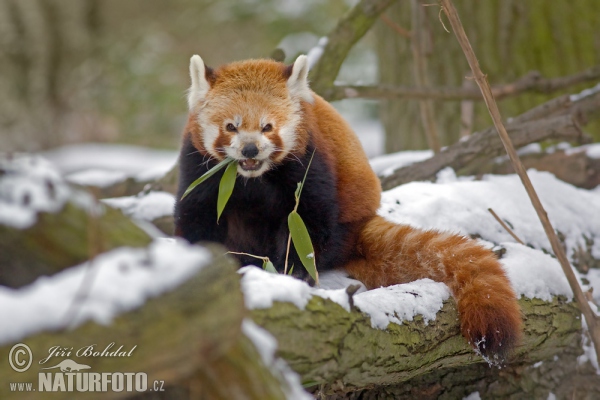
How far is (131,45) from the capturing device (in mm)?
10406

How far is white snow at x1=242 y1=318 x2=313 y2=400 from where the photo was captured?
4.91 ft

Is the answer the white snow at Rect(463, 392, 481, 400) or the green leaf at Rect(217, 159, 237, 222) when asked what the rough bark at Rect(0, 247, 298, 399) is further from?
the white snow at Rect(463, 392, 481, 400)

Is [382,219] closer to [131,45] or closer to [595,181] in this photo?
[595,181]

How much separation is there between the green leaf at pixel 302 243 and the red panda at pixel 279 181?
26 cm

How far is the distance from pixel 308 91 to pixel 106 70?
7.97 m

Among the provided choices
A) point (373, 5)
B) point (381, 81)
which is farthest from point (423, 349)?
point (381, 81)

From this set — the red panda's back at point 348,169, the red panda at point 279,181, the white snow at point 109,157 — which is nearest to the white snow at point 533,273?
the red panda at point 279,181

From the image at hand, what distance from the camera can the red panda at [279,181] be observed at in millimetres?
2943

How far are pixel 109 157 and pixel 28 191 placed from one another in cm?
915

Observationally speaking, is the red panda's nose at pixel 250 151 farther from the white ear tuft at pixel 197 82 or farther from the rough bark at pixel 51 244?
the rough bark at pixel 51 244

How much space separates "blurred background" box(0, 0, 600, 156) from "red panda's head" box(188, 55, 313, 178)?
3.95 ft

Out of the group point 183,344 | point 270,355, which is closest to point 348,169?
point 270,355

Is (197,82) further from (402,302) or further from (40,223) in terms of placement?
(40,223)

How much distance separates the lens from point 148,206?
4.20 meters
